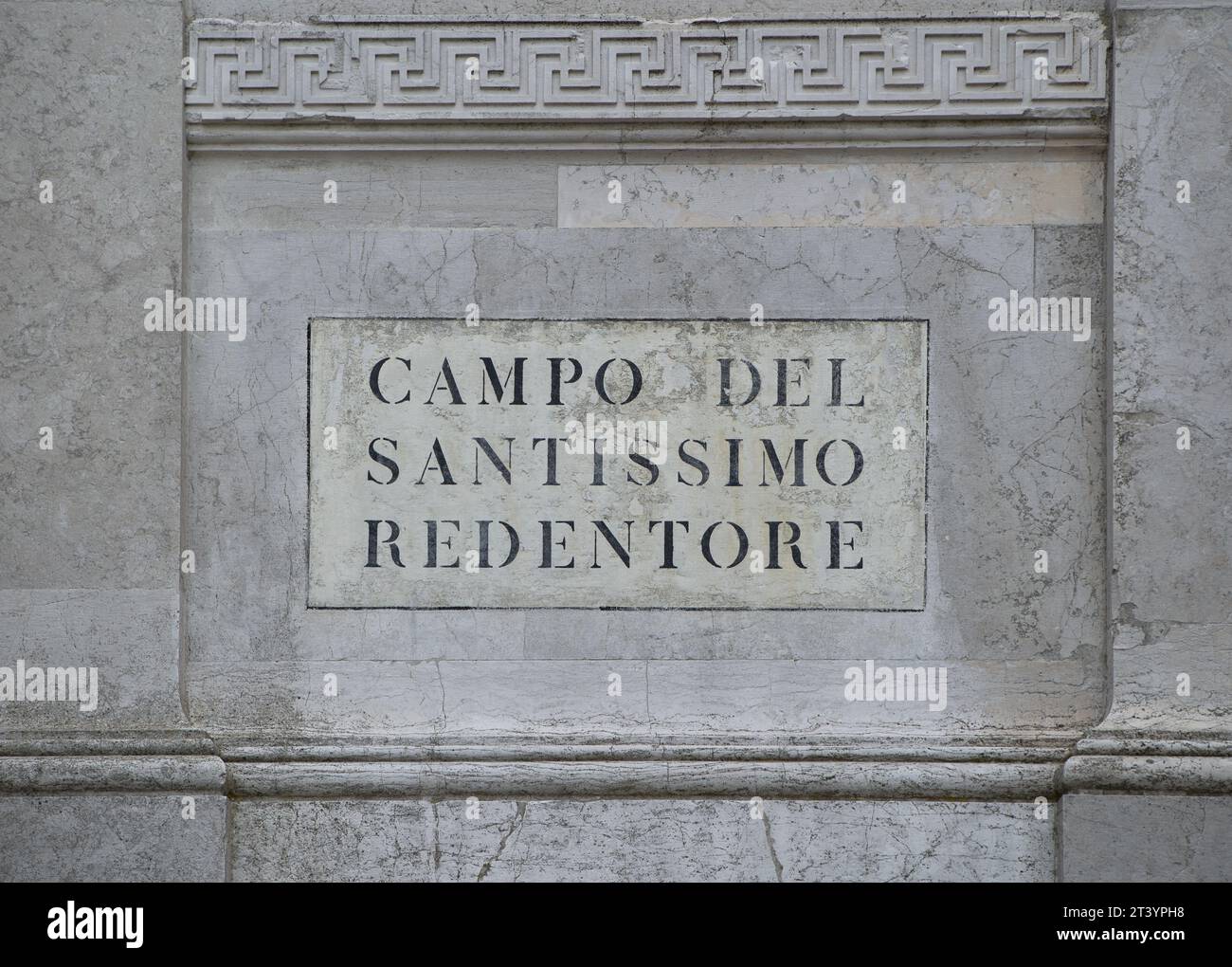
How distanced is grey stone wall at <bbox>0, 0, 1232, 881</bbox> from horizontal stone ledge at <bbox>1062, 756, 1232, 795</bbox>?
0.9 inches

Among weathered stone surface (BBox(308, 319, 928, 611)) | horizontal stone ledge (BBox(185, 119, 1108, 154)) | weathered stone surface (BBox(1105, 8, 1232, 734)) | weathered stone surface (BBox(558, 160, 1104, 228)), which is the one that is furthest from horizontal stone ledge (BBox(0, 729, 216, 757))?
weathered stone surface (BBox(1105, 8, 1232, 734))

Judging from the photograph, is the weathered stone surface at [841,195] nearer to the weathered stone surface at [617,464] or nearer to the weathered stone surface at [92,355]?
the weathered stone surface at [617,464]

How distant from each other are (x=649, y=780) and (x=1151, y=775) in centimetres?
178

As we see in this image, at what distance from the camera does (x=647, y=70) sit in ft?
18.3

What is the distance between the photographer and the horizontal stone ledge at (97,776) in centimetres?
530

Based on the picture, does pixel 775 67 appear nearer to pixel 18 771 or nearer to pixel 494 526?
pixel 494 526

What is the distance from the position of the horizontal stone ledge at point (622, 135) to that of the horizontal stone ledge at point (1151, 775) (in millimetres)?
2297

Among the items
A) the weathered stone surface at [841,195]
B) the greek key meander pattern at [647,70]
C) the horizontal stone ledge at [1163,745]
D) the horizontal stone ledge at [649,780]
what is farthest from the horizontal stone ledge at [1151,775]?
the greek key meander pattern at [647,70]

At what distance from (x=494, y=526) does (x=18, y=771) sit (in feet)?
6.32

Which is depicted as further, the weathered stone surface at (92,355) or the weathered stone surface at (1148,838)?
the weathered stone surface at (92,355)

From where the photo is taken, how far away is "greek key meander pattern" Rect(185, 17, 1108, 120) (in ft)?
18.3

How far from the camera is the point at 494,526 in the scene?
18.3 ft

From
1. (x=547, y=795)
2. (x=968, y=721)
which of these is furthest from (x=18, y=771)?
(x=968, y=721)

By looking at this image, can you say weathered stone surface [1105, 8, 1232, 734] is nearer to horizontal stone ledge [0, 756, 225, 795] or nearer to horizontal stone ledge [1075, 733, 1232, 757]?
horizontal stone ledge [1075, 733, 1232, 757]
